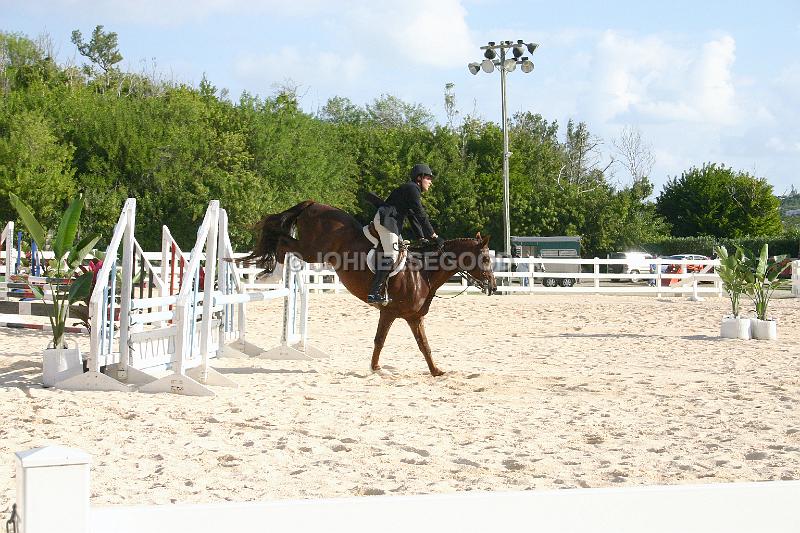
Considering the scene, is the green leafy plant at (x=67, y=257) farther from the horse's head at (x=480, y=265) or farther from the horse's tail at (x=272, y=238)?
the horse's head at (x=480, y=265)

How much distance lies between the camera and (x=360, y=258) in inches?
371

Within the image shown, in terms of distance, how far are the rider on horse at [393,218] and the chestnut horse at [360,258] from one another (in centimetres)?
22

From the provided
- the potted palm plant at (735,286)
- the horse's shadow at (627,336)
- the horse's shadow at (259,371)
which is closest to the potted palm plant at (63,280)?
the horse's shadow at (259,371)

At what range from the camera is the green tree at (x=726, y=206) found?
58.9 meters

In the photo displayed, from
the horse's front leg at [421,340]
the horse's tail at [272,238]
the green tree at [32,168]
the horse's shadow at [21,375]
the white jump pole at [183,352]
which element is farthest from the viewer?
the green tree at [32,168]

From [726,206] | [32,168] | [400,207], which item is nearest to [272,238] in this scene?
[400,207]

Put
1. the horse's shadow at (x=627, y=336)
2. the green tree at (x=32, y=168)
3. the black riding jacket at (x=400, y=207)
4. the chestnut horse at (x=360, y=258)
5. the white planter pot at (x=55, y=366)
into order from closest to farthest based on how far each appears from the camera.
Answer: the white planter pot at (x=55, y=366), the black riding jacket at (x=400, y=207), the chestnut horse at (x=360, y=258), the horse's shadow at (x=627, y=336), the green tree at (x=32, y=168)

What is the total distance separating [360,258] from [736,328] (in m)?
6.86

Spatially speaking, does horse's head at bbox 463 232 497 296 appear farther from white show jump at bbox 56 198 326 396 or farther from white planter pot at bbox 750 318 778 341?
white planter pot at bbox 750 318 778 341

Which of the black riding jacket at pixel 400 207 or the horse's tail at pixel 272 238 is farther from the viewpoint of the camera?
the horse's tail at pixel 272 238

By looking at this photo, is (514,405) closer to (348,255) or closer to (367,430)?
(367,430)

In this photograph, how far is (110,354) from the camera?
7816 mm

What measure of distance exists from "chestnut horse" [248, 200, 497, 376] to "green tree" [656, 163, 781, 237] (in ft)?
175

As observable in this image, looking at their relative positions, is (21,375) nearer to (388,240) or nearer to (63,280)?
(63,280)
